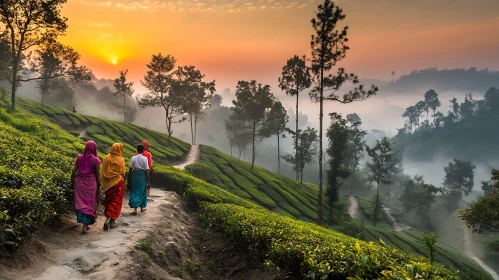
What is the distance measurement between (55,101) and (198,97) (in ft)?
150

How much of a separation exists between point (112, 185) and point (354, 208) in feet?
186

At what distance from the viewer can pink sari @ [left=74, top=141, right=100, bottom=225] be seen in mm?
7488

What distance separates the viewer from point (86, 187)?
7.57 metres

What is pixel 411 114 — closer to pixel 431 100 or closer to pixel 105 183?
pixel 431 100

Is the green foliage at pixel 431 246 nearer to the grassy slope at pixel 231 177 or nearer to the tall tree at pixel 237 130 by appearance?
the grassy slope at pixel 231 177

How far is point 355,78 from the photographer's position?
2520cm

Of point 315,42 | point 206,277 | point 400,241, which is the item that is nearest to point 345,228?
point 400,241

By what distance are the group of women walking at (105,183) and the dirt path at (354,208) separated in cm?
4847

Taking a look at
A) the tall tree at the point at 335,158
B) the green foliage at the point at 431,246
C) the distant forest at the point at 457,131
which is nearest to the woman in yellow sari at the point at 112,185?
the green foliage at the point at 431,246

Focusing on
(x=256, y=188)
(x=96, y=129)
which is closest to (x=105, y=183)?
(x=256, y=188)

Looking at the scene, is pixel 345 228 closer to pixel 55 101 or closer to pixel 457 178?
pixel 457 178

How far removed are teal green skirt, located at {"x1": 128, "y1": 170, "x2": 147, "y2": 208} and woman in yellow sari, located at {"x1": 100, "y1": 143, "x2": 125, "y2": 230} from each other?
162cm

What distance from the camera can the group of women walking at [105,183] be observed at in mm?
7543

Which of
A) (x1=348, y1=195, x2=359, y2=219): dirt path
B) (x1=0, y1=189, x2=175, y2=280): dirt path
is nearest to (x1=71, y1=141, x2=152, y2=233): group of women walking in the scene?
(x1=0, y1=189, x2=175, y2=280): dirt path
